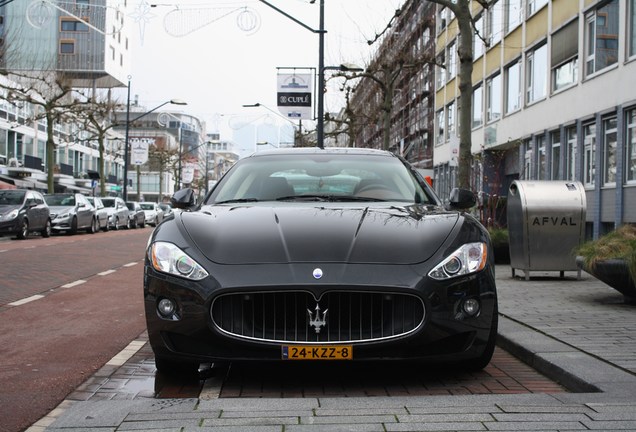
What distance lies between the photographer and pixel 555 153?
1067 inches

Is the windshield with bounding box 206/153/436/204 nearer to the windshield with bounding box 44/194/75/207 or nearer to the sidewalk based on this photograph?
the sidewalk

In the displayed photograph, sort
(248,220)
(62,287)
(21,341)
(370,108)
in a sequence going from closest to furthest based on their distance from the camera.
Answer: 1. (248,220)
2. (21,341)
3. (62,287)
4. (370,108)

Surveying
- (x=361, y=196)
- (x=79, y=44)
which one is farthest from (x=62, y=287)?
(x=79, y=44)

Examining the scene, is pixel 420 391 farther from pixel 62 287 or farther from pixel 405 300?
pixel 62 287

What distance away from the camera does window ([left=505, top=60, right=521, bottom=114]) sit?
103 ft

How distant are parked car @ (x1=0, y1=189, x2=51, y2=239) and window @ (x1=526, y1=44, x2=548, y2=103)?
60.9ft

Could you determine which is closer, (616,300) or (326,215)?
(326,215)

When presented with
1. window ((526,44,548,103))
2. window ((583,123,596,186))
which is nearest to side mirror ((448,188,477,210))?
window ((583,123,596,186))

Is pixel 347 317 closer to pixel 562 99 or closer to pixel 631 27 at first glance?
pixel 631 27

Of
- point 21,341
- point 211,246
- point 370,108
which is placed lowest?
point 21,341

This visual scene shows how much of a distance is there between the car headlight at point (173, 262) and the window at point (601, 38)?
2032cm

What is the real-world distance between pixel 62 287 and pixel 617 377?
8030mm

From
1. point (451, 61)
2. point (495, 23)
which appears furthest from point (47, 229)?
point (451, 61)

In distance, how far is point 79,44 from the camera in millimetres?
74500
